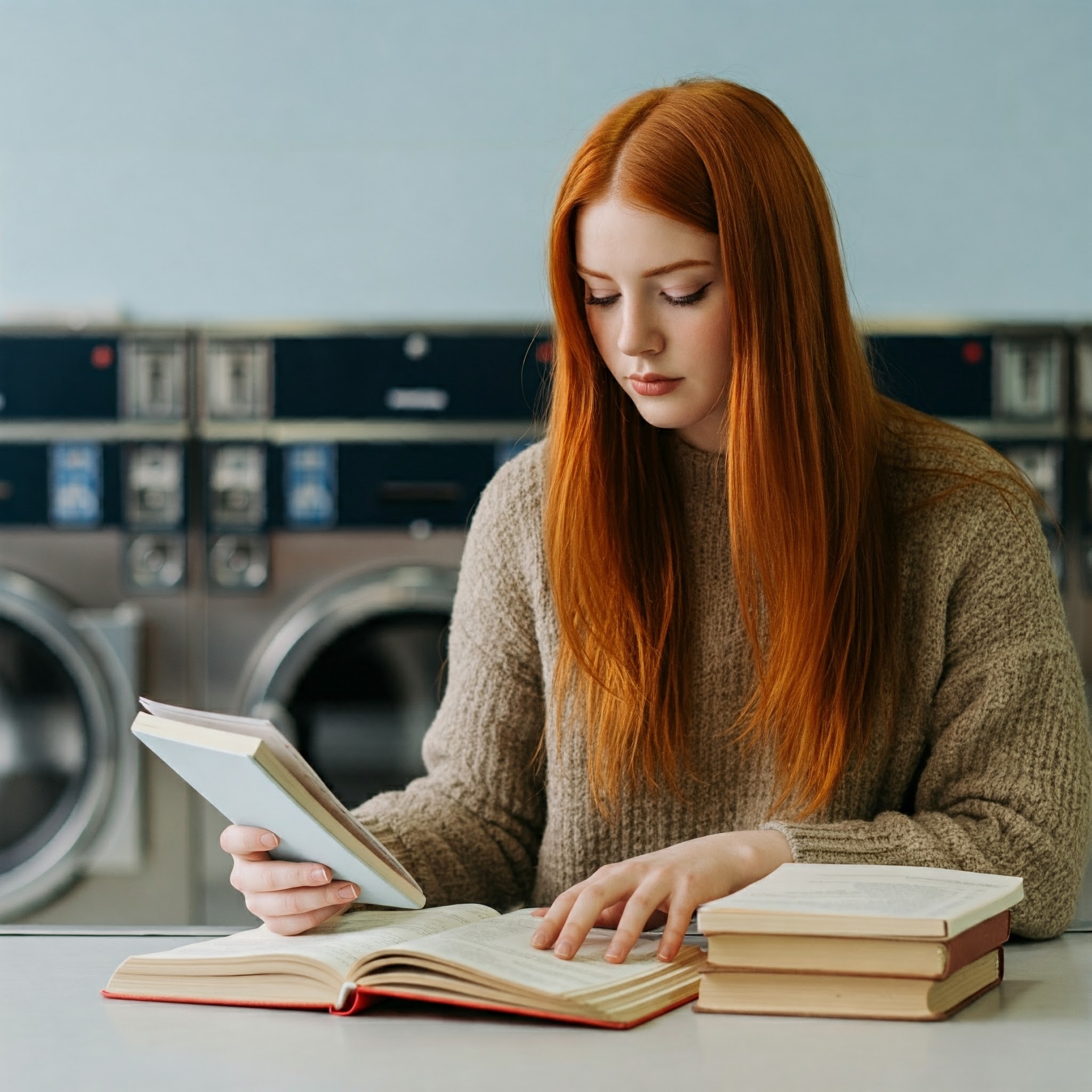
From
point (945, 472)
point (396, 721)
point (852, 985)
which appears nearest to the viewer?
point (852, 985)

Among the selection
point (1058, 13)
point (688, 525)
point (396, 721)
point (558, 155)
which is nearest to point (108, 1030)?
point (688, 525)

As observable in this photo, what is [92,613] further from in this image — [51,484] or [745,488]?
[745,488]

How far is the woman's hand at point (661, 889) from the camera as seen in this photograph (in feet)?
2.63

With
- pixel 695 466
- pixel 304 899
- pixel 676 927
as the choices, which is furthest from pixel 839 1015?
pixel 695 466

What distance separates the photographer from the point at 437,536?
8.09 feet

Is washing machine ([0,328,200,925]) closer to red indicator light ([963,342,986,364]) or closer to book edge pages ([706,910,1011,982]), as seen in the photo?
red indicator light ([963,342,986,364])

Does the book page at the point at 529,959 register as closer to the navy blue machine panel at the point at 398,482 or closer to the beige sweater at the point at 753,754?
the beige sweater at the point at 753,754

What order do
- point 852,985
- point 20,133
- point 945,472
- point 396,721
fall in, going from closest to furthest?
point 852,985, point 945,472, point 396,721, point 20,133

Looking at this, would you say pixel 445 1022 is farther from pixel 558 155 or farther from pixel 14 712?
pixel 558 155

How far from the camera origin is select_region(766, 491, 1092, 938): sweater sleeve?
964 millimetres

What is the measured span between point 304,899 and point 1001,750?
512mm

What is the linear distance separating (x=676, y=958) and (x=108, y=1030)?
0.32 m

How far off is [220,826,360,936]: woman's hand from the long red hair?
311 millimetres

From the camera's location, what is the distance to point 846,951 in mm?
720
